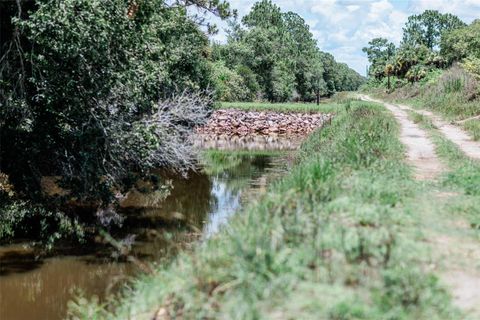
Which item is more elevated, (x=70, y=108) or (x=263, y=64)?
(x=263, y=64)

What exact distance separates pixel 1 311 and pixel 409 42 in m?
102

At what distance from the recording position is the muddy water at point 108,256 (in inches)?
376

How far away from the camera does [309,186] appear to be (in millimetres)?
7090

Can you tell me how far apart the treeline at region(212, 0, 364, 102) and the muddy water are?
59.7 feet

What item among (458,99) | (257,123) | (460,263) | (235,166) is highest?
(458,99)

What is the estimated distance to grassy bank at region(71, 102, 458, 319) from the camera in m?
4.36

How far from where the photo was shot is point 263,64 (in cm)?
6050

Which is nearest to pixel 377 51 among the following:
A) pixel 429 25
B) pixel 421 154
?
pixel 429 25

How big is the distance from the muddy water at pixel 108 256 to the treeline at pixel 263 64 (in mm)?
18196

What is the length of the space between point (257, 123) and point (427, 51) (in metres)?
41.4

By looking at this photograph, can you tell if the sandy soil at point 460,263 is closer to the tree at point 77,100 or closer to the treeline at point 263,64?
the tree at point 77,100

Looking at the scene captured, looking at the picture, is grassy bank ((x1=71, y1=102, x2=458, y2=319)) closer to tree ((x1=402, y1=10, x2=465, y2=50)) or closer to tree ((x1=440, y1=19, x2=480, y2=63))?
tree ((x1=440, y1=19, x2=480, y2=63))

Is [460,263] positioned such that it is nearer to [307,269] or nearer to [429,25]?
[307,269]

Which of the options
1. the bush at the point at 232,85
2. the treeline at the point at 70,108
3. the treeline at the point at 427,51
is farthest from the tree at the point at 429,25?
the treeline at the point at 70,108
